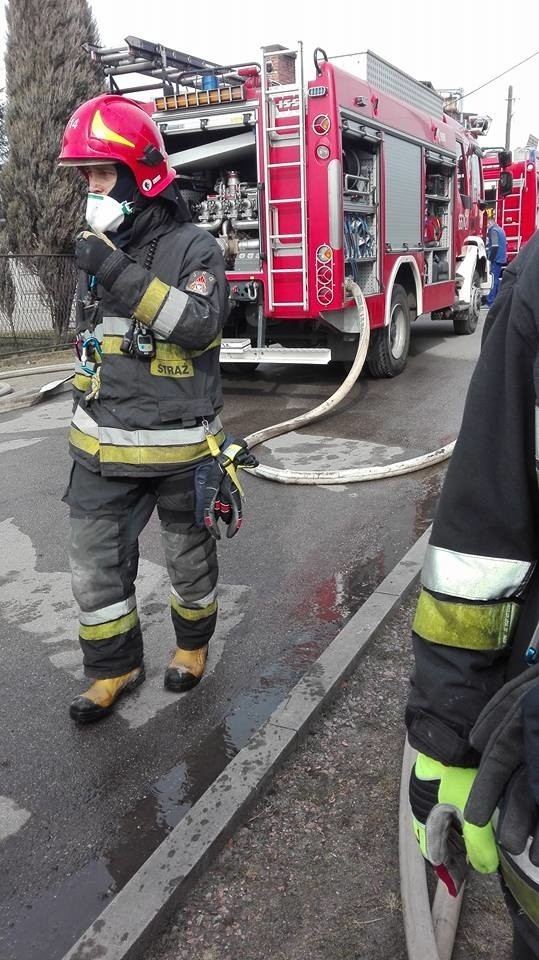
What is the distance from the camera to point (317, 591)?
3971 mm

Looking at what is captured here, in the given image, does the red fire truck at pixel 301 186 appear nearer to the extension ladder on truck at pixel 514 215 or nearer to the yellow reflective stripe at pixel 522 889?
the yellow reflective stripe at pixel 522 889

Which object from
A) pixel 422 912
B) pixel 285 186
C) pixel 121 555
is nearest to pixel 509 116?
pixel 285 186

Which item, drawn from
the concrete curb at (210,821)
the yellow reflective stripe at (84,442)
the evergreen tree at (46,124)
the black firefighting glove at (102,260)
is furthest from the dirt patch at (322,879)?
the evergreen tree at (46,124)

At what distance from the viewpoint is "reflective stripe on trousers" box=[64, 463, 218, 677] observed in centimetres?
274

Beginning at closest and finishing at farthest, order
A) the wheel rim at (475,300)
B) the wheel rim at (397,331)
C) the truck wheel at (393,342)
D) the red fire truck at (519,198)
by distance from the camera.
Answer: the truck wheel at (393,342) < the wheel rim at (397,331) < the wheel rim at (475,300) < the red fire truck at (519,198)

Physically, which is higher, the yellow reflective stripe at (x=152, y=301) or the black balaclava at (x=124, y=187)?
the black balaclava at (x=124, y=187)

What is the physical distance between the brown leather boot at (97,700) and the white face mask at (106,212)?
1.58 metres

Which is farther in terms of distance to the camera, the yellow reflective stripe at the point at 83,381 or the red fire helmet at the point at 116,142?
the yellow reflective stripe at the point at 83,381

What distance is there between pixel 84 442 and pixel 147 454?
9.6 inches

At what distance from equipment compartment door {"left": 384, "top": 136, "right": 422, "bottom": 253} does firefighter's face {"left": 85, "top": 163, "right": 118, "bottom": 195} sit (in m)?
6.05

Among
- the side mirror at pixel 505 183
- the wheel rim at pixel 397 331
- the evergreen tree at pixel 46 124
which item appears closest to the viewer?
the wheel rim at pixel 397 331

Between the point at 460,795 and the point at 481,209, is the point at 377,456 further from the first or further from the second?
the point at 481,209

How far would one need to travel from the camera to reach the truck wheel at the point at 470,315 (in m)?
12.0

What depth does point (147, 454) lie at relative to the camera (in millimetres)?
2717
